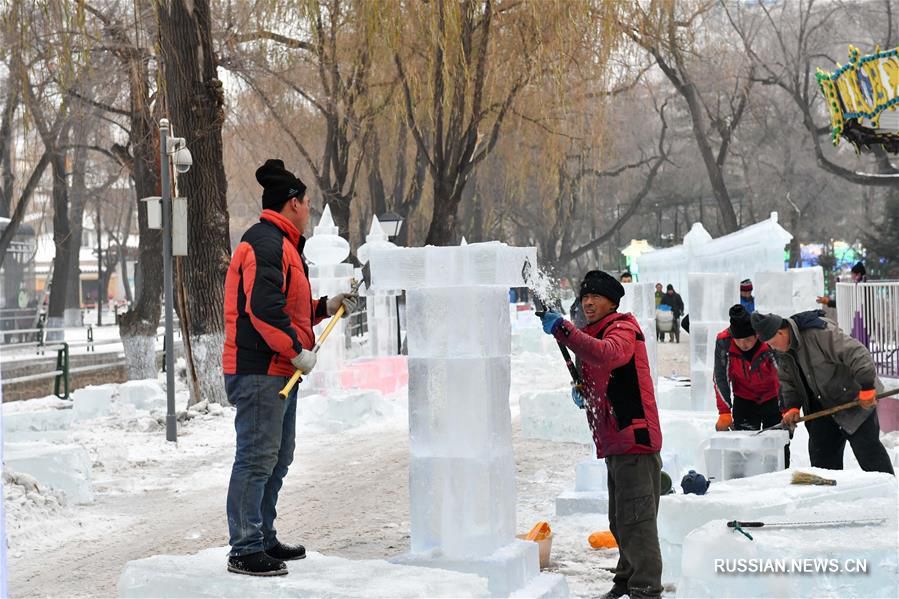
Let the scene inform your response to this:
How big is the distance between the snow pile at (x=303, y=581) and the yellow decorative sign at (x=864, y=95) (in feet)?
39.2

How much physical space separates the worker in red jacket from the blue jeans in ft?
13.3

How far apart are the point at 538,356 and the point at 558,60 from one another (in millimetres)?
6858

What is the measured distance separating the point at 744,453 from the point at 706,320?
4211 millimetres

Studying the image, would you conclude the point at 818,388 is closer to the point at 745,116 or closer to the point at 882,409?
the point at 882,409

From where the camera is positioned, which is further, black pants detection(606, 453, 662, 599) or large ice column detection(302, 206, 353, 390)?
large ice column detection(302, 206, 353, 390)

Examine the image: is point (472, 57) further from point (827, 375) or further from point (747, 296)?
point (827, 375)

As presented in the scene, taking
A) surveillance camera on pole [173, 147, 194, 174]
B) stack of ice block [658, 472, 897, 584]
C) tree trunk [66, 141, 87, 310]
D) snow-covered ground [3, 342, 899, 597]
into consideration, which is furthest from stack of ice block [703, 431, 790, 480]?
tree trunk [66, 141, 87, 310]

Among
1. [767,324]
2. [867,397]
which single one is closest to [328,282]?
[767,324]

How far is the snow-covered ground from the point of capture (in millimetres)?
7156

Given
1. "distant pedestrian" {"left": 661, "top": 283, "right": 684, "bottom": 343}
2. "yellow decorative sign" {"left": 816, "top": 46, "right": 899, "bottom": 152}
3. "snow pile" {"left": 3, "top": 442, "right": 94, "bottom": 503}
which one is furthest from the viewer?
"distant pedestrian" {"left": 661, "top": 283, "right": 684, "bottom": 343}

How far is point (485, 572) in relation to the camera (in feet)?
17.6

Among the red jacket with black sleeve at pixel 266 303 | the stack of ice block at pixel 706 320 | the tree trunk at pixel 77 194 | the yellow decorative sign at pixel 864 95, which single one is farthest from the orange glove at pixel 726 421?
the tree trunk at pixel 77 194

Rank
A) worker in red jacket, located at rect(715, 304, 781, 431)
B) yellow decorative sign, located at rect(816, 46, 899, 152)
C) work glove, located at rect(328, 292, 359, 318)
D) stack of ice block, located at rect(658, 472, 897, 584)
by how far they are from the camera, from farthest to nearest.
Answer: yellow decorative sign, located at rect(816, 46, 899, 152) → worker in red jacket, located at rect(715, 304, 781, 431) → stack of ice block, located at rect(658, 472, 897, 584) → work glove, located at rect(328, 292, 359, 318)

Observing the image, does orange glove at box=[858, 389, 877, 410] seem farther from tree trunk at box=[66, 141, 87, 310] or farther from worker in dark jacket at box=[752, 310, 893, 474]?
tree trunk at box=[66, 141, 87, 310]
